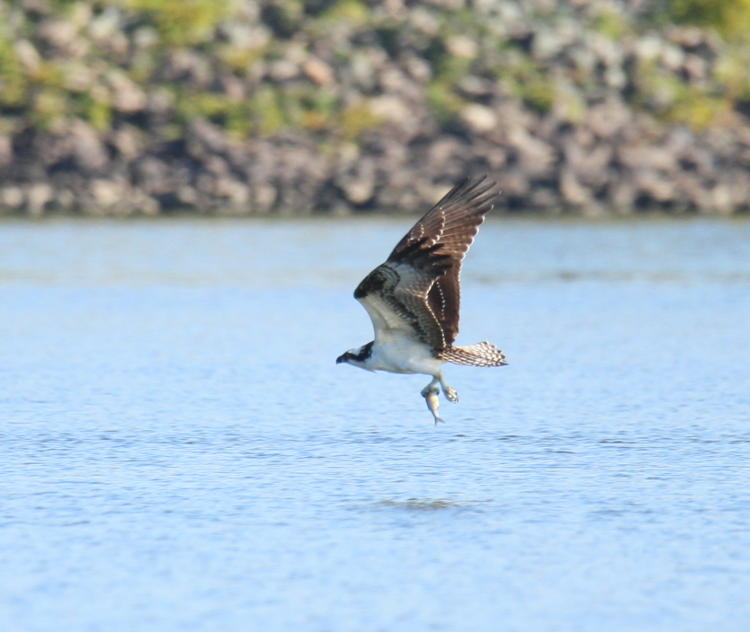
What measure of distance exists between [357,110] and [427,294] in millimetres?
33490

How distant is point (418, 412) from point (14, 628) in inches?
277

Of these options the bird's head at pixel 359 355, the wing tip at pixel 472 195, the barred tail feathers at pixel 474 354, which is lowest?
the bird's head at pixel 359 355

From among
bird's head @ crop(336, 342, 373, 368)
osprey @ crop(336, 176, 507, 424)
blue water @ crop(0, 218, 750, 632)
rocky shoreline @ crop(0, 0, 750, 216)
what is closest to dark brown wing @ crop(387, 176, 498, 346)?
osprey @ crop(336, 176, 507, 424)

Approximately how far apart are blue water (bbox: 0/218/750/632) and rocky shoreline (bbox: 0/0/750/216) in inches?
642

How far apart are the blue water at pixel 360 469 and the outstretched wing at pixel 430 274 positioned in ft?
3.37

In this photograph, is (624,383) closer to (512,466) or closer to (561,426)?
(561,426)

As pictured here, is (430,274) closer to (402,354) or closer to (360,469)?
(402,354)

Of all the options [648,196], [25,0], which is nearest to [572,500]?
[648,196]

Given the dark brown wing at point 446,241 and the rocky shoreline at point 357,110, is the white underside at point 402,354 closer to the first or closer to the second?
the dark brown wing at point 446,241

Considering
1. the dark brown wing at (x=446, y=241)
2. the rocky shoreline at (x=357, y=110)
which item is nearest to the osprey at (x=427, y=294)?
the dark brown wing at (x=446, y=241)

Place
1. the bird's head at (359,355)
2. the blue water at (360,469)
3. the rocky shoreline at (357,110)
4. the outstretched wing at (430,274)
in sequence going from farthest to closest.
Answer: the rocky shoreline at (357,110), the bird's head at (359,355), the outstretched wing at (430,274), the blue water at (360,469)

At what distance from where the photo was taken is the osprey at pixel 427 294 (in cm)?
1132

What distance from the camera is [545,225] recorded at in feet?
123

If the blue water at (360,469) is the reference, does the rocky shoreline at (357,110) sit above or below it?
above
